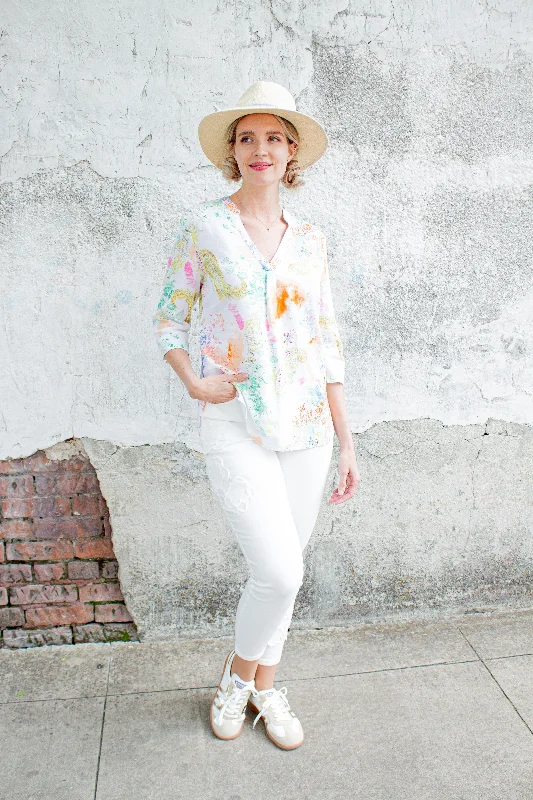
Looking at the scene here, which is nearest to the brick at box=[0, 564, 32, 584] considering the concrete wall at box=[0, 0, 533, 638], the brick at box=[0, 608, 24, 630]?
the brick at box=[0, 608, 24, 630]

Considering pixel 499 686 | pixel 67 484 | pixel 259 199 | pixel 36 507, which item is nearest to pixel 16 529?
pixel 36 507

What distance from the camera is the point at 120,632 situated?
283 cm

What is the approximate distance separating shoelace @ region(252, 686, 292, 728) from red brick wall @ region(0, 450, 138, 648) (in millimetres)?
741

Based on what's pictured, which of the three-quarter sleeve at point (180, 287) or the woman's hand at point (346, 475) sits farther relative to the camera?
the woman's hand at point (346, 475)

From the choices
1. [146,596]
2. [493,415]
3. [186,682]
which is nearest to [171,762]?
[186,682]

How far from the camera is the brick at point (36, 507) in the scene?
2.68 metres

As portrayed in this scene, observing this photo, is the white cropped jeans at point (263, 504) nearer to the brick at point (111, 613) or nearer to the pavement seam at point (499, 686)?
the brick at point (111, 613)

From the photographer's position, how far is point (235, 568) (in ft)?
9.30

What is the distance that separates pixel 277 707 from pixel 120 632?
801 mm

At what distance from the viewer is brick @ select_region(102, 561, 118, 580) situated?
9.12 feet

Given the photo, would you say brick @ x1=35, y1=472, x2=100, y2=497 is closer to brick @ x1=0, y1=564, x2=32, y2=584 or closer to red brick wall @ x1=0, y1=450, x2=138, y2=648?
red brick wall @ x1=0, y1=450, x2=138, y2=648

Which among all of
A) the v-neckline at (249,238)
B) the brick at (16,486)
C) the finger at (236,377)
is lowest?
the brick at (16,486)

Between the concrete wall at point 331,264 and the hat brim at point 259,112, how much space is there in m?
0.35

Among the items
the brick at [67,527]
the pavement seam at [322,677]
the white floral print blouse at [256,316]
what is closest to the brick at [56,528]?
the brick at [67,527]
